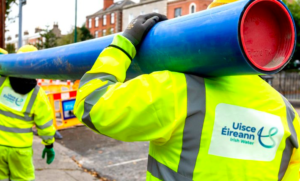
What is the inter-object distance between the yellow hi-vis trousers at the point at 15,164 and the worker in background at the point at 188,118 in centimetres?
233

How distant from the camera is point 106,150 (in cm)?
672

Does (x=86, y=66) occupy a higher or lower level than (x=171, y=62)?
lower

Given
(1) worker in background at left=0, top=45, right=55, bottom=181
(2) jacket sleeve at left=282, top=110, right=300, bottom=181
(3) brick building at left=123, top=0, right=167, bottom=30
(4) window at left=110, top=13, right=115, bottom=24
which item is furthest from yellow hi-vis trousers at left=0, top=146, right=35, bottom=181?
(4) window at left=110, top=13, right=115, bottom=24

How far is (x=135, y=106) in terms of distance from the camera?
1.25m

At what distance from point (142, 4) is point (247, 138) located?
38404 mm

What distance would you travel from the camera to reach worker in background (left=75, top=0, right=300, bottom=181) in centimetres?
127

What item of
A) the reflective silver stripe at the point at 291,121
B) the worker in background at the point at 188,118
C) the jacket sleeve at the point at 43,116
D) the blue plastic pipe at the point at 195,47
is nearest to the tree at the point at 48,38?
the jacket sleeve at the point at 43,116

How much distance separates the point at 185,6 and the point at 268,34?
3374cm

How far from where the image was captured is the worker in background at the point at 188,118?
4.17 ft

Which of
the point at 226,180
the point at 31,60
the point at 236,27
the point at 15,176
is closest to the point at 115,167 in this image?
the point at 15,176

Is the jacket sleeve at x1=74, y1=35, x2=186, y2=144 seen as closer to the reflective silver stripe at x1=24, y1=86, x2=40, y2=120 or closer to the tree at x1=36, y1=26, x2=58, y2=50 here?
the reflective silver stripe at x1=24, y1=86, x2=40, y2=120

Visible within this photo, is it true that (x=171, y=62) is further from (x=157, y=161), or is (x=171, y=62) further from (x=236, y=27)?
(x=157, y=161)

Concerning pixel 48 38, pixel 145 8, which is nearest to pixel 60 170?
pixel 145 8

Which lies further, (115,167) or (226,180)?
(115,167)
